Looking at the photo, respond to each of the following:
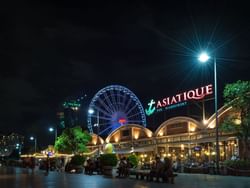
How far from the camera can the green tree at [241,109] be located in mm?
33844

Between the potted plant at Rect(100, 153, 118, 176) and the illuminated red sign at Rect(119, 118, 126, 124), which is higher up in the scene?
the illuminated red sign at Rect(119, 118, 126, 124)

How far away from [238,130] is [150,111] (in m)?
38.5

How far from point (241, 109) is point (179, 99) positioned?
28.3m

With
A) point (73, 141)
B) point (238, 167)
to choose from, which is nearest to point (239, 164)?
point (238, 167)

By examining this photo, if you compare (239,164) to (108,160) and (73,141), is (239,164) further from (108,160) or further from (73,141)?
(73,141)

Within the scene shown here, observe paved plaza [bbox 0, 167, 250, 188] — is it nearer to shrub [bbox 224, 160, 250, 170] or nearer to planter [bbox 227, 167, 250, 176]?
planter [bbox 227, 167, 250, 176]

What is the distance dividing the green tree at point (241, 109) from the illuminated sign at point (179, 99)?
833 inches

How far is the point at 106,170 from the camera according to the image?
38.2 meters

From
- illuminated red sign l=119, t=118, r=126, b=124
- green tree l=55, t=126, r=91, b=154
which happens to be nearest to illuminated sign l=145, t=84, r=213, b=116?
illuminated red sign l=119, t=118, r=126, b=124

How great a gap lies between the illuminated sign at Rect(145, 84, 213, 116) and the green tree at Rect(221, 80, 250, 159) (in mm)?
21162

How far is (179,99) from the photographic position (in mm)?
63000

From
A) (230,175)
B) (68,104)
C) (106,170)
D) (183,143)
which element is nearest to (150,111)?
(183,143)

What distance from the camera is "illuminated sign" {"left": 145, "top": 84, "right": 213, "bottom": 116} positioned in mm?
56603

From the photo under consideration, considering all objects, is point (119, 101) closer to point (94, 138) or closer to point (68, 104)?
point (94, 138)
